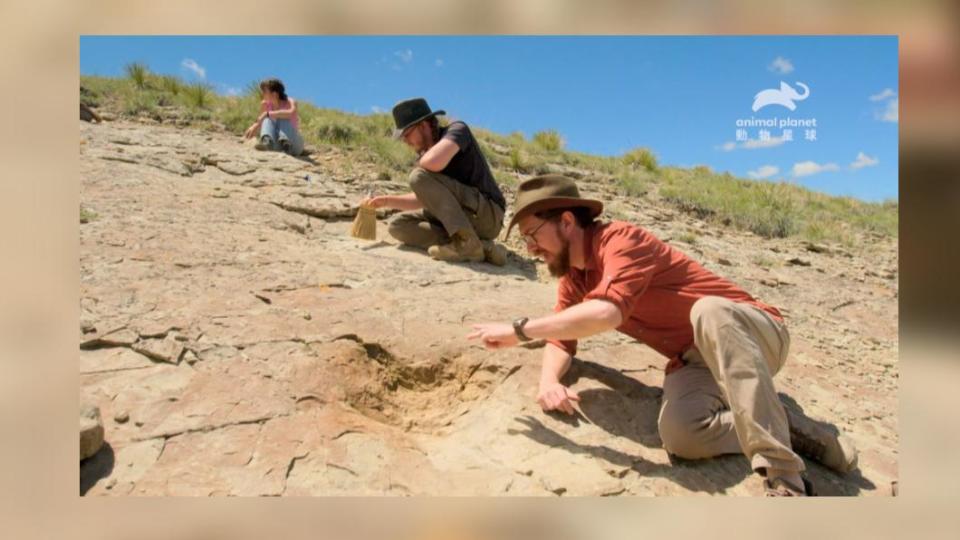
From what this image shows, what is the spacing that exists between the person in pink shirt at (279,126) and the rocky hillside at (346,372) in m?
1.73

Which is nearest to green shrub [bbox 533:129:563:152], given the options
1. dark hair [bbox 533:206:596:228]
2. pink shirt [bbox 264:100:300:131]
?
pink shirt [bbox 264:100:300:131]

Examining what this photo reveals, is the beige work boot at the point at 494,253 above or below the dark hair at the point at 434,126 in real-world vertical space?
below

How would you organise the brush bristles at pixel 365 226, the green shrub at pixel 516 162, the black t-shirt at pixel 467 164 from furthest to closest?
the green shrub at pixel 516 162 < the brush bristles at pixel 365 226 < the black t-shirt at pixel 467 164

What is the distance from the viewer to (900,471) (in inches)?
103

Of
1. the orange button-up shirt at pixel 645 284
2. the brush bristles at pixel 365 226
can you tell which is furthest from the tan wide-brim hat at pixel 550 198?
the brush bristles at pixel 365 226

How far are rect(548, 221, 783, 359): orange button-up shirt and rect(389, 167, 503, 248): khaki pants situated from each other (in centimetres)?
185

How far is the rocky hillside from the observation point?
236 centimetres

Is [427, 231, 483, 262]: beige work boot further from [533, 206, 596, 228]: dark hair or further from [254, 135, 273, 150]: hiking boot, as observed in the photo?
[254, 135, 273, 150]: hiking boot

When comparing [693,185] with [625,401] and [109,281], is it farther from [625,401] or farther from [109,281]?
[109,281]

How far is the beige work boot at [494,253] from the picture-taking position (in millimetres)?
4641

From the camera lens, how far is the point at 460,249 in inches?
178

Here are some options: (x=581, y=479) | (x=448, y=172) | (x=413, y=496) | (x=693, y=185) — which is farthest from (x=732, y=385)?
(x=693, y=185)

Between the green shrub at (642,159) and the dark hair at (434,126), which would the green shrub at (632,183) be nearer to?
the green shrub at (642,159)
